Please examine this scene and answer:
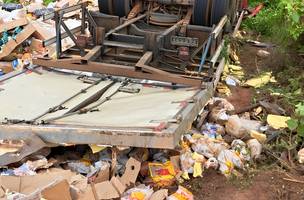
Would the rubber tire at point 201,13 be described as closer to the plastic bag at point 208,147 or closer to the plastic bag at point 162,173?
the plastic bag at point 208,147

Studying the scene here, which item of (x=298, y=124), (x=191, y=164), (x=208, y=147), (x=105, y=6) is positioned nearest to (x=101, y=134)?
(x=191, y=164)

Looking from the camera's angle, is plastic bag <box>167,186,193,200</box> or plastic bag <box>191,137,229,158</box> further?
plastic bag <box>191,137,229,158</box>

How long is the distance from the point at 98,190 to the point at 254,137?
7.20 feet

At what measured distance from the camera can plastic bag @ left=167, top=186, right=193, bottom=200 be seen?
4.26 meters

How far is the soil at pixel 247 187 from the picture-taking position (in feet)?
14.8

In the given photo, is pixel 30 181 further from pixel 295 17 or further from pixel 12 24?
pixel 12 24

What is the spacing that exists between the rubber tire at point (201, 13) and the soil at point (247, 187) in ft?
10.3

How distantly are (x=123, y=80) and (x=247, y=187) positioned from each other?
2.05 m

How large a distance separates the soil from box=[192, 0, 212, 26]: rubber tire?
3132mm

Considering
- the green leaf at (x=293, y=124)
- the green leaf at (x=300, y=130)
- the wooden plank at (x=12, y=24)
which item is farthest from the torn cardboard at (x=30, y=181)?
the wooden plank at (x=12, y=24)

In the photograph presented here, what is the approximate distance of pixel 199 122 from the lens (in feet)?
18.9

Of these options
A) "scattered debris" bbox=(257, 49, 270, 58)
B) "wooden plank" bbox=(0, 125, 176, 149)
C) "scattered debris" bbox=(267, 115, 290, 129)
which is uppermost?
"wooden plank" bbox=(0, 125, 176, 149)

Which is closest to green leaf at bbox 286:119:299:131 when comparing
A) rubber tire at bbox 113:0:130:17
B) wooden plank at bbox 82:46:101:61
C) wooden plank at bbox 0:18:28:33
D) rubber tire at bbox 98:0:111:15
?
wooden plank at bbox 82:46:101:61

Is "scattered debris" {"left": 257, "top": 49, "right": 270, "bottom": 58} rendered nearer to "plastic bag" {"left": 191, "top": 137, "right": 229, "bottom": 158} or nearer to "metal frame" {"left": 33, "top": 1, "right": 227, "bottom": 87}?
"metal frame" {"left": 33, "top": 1, "right": 227, "bottom": 87}
